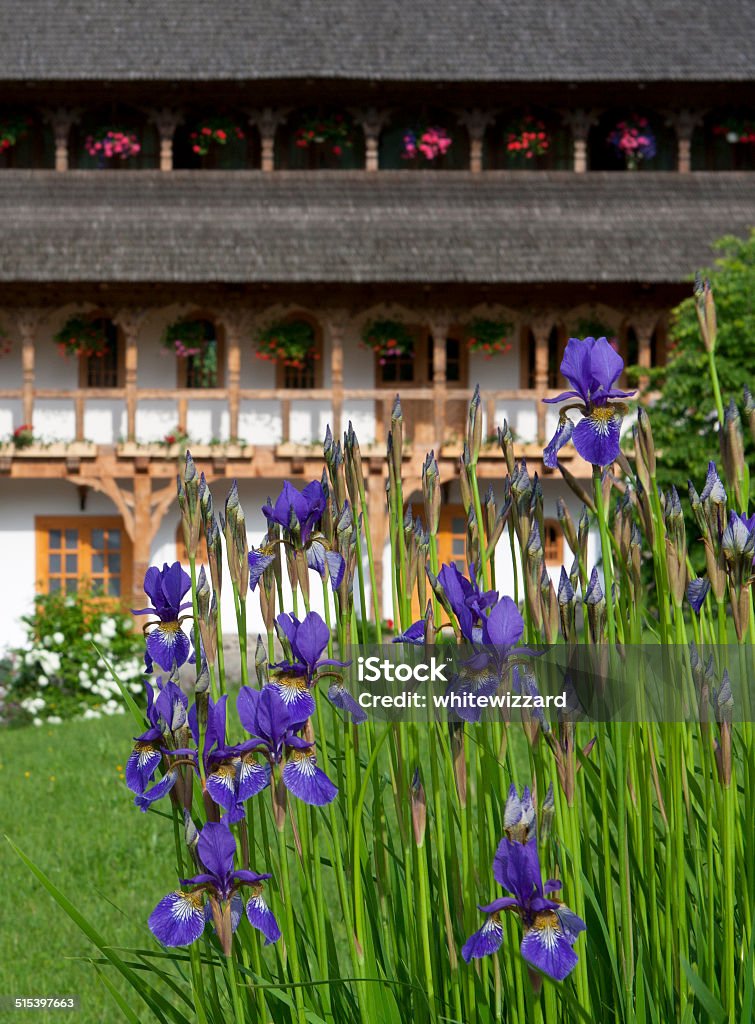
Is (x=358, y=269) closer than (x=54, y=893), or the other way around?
(x=54, y=893)

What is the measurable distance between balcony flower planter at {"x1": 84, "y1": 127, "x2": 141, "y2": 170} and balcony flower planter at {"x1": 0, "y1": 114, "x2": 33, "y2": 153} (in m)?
0.91

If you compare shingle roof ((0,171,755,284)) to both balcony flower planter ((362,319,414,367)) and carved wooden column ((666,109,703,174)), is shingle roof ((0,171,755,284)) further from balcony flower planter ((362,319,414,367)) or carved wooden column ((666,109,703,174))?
balcony flower planter ((362,319,414,367))

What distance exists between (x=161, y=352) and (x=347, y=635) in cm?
1593

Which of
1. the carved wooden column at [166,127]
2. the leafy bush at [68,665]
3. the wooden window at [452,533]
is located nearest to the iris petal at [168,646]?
the leafy bush at [68,665]

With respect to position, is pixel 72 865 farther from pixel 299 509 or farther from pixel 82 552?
pixel 82 552

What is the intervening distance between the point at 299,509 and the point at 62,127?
17679 mm

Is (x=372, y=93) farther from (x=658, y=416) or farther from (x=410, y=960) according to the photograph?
(x=410, y=960)

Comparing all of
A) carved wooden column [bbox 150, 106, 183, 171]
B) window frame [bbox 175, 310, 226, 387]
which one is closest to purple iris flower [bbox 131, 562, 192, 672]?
window frame [bbox 175, 310, 226, 387]

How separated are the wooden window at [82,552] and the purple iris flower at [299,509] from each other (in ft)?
50.6

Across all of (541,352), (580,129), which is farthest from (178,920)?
(580,129)

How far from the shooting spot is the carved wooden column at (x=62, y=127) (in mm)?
17578

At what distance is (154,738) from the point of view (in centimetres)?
142

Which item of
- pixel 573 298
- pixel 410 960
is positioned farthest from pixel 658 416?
pixel 410 960

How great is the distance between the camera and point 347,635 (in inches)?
61.8
